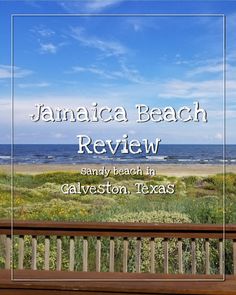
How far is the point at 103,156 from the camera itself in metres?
1.93

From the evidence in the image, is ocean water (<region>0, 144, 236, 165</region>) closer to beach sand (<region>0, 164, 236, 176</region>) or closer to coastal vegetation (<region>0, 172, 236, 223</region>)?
beach sand (<region>0, 164, 236, 176</region>)

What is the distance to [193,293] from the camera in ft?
4.22

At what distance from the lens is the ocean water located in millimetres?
1958

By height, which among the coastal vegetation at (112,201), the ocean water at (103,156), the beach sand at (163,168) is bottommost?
the coastal vegetation at (112,201)

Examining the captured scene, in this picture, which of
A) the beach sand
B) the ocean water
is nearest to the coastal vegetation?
the beach sand

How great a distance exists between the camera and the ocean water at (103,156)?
196 centimetres

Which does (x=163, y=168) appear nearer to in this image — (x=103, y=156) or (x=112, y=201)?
(x=103, y=156)

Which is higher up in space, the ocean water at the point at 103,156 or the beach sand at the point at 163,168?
the ocean water at the point at 103,156

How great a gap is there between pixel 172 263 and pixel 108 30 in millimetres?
1584

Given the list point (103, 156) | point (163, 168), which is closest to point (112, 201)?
point (163, 168)

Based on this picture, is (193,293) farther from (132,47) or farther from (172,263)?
(172,263)

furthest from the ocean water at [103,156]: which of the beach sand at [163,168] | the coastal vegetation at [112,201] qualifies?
the coastal vegetation at [112,201]

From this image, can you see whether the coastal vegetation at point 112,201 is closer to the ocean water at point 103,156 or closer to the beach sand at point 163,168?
the beach sand at point 163,168
